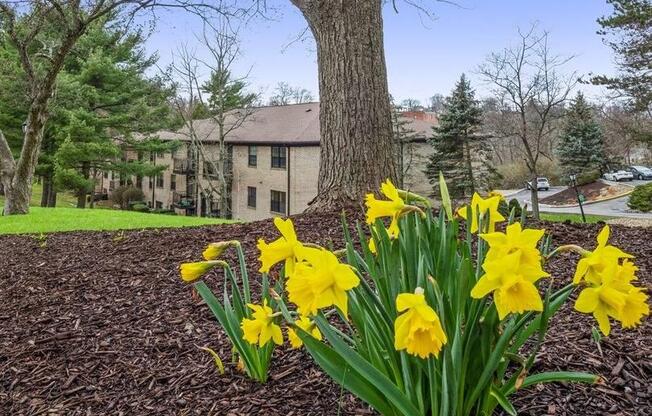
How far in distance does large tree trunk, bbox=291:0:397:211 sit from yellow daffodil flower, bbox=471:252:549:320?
9.96ft

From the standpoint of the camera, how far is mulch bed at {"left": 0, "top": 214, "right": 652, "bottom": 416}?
148cm

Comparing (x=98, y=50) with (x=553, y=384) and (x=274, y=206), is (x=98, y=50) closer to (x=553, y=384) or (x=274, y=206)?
(x=274, y=206)

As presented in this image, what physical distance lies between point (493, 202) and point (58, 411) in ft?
4.99

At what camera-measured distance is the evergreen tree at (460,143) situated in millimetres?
20094

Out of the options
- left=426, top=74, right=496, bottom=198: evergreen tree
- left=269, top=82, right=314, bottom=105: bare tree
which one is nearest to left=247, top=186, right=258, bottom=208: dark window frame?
left=426, top=74, right=496, bottom=198: evergreen tree

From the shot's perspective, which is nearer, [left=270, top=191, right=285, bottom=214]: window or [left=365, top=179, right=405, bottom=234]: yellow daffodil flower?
[left=365, top=179, right=405, bottom=234]: yellow daffodil flower

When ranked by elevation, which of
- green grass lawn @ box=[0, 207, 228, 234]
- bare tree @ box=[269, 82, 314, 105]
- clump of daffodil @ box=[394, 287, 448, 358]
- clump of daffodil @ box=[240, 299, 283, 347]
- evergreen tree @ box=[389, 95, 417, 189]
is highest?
bare tree @ box=[269, 82, 314, 105]

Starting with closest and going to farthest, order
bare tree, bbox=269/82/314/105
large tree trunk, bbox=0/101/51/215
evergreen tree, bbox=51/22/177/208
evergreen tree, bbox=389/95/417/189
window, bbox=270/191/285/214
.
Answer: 1. large tree trunk, bbox=0/101/51/215
2. evergreen tree, bbox=51/22/177/208
3. evergreen tree, bbox=389/95/417/189
4. window, bbox=270/191/285/214
5. bare tree, bbox=269/82/314/105

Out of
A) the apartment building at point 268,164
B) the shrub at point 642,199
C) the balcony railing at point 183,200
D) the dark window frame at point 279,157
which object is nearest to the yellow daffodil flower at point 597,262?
Result: the apartment building at point 268,164

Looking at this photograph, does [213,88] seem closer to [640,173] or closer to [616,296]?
[616,296]

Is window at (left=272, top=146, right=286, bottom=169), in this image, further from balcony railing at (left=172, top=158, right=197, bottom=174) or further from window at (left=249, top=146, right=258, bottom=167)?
balcony railing at (left=172, top=158, right=197, bottom=174)

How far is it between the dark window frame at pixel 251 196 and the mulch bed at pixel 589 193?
1479 cm

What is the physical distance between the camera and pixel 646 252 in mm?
2955

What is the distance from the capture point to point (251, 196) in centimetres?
2297
